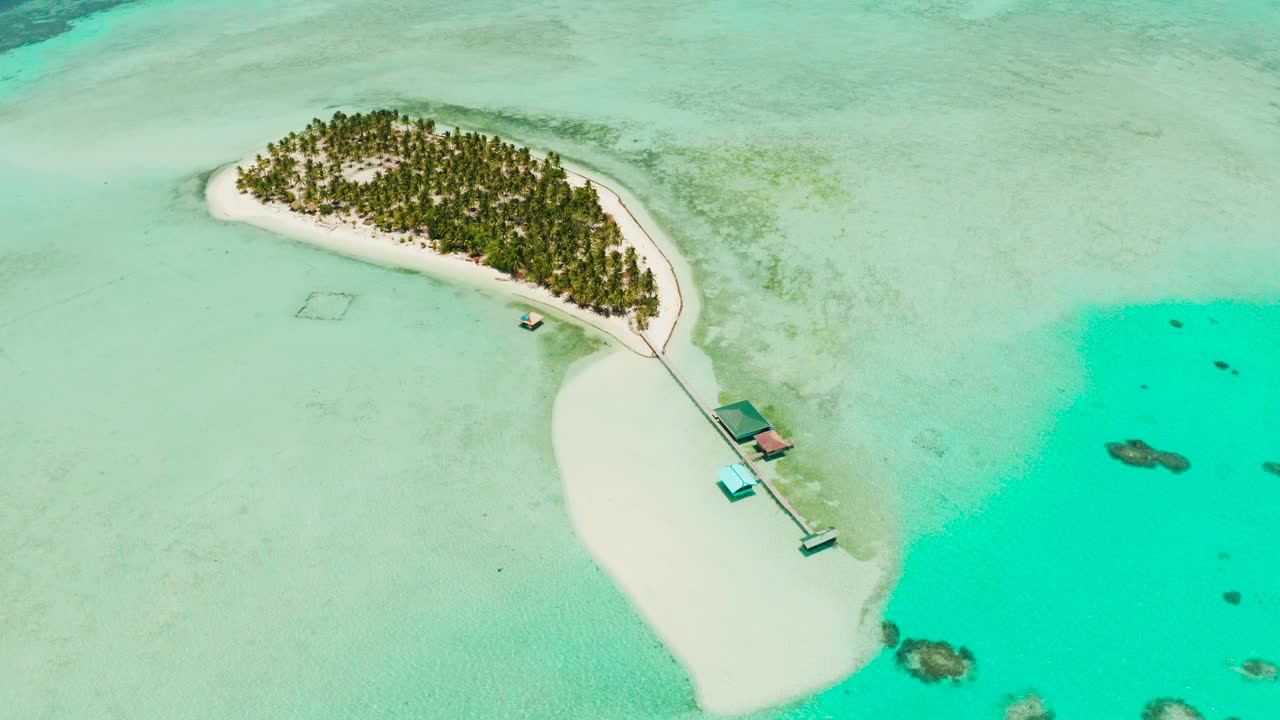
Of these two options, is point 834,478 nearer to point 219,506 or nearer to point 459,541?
point 459,541

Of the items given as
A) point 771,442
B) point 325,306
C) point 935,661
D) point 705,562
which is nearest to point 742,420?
point 771,442

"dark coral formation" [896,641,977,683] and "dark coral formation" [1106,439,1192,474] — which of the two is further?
"dark coral formation" [1106,439,1192,474]

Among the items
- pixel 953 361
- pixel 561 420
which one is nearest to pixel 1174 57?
pixel 953 361

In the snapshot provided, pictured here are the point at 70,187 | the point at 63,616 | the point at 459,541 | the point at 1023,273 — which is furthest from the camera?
the point at 70,187

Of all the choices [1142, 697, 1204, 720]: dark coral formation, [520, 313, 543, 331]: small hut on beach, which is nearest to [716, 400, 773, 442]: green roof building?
[520, 313, 543, 331]: small hut on beach

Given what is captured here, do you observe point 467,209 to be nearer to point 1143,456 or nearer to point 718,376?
point 718,376

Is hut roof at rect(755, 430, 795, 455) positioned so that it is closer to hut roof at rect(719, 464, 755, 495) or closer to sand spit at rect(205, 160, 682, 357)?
hut roof at rect(719, 464, 755, 495)

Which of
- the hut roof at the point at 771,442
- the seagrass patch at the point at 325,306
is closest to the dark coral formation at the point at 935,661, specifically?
the hut roof at the point at 771,442
